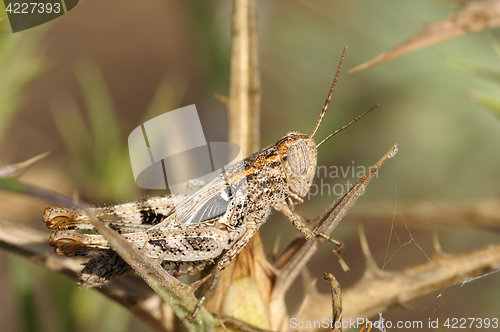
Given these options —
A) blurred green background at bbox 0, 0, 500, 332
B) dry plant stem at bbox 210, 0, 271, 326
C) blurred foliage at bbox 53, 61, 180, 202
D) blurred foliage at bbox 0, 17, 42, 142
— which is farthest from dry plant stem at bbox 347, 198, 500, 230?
blurred foliage at bbox 0, 17, 42, 142

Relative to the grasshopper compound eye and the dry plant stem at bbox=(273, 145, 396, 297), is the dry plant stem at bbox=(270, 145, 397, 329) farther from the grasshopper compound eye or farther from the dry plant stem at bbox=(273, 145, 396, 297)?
the grasshopper compound eye

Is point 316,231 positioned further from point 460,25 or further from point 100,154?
point 100,154

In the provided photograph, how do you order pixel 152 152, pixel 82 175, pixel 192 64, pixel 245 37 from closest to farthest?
pixel 245 37 → pixel 152 152 → pixel 82 175 → pixel 192 64

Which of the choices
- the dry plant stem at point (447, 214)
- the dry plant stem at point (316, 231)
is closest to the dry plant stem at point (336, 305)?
the dry plant stem at point (316, 231)

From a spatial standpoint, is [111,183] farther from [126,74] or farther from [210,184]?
[126,74]

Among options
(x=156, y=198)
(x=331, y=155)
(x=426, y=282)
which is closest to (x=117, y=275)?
(x=156, y=198)
